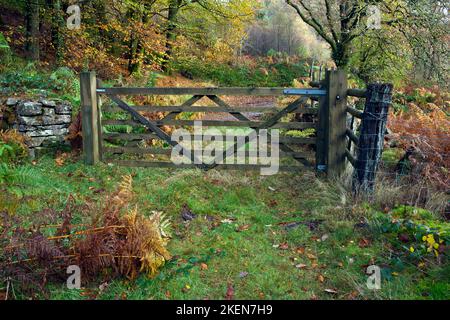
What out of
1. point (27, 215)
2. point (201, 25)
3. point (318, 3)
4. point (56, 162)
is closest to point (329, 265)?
point (27, 215)

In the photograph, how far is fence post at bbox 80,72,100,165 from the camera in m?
6.74

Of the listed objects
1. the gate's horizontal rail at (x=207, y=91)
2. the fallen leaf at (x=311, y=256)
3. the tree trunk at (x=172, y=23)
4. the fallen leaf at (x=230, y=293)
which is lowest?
the fallen leaf at (x=230, y=293)

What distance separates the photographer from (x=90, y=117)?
6.84 m

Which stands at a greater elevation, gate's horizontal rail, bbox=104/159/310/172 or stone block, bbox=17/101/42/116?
stone block, bbox=17/101/42/116

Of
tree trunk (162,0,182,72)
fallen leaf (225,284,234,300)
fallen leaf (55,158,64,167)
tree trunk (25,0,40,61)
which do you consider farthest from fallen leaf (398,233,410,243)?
tree trunk (162,0,182,72)

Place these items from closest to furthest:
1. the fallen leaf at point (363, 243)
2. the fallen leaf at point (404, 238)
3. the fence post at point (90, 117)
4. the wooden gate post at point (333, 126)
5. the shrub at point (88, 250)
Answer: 1. the shrub at point (88, 250)
2. the fallen leaf at point (404, 238)
3. the fallen leaf at point (363, 243)
4. the wooden gate post at point (333, 126)
5. the fence post at point (90, 117)

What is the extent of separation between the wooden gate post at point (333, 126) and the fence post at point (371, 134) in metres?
0.76

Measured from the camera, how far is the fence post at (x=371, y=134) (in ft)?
17.7

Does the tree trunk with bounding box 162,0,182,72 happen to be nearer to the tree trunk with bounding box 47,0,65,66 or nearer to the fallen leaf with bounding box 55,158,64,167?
the tree trunk with bounding box 47,0,65,66

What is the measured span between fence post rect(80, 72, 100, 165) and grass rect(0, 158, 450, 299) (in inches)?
9.8

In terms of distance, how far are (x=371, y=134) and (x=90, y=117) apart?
14.9 ft

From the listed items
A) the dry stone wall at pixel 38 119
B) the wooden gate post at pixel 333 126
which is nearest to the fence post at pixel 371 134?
the wooden gate post at pixel 333 126

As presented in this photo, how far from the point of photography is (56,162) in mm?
6930

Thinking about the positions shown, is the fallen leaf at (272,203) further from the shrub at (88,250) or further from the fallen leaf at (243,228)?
the shrub at (88,250)
